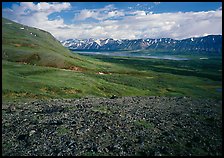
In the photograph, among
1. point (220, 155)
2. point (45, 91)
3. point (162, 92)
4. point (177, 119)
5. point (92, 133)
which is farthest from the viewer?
point (162, 92)

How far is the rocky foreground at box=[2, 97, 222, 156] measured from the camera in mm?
29297

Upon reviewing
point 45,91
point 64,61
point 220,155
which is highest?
point 64,61

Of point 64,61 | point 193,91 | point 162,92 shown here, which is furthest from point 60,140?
point 64,61

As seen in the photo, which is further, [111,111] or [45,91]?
[45,91]

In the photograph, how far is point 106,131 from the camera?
34062 millimetres

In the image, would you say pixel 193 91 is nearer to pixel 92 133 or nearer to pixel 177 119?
pixel 177 119

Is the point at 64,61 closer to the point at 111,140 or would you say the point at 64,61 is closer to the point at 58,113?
the point at 58,113

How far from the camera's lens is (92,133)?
33438 millimetres

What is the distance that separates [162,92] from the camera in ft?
283

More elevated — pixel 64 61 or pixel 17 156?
pixel 64 61

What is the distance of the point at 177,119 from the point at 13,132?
24203 millimetres

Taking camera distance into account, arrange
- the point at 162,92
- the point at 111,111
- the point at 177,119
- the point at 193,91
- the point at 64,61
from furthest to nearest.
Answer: the point at 64,61 < the point at 193,91 < the point at 162,92 < the point at 111,111 < the point at 177,119

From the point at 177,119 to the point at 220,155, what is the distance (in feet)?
40.7

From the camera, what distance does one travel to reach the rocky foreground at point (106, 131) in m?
29.3
